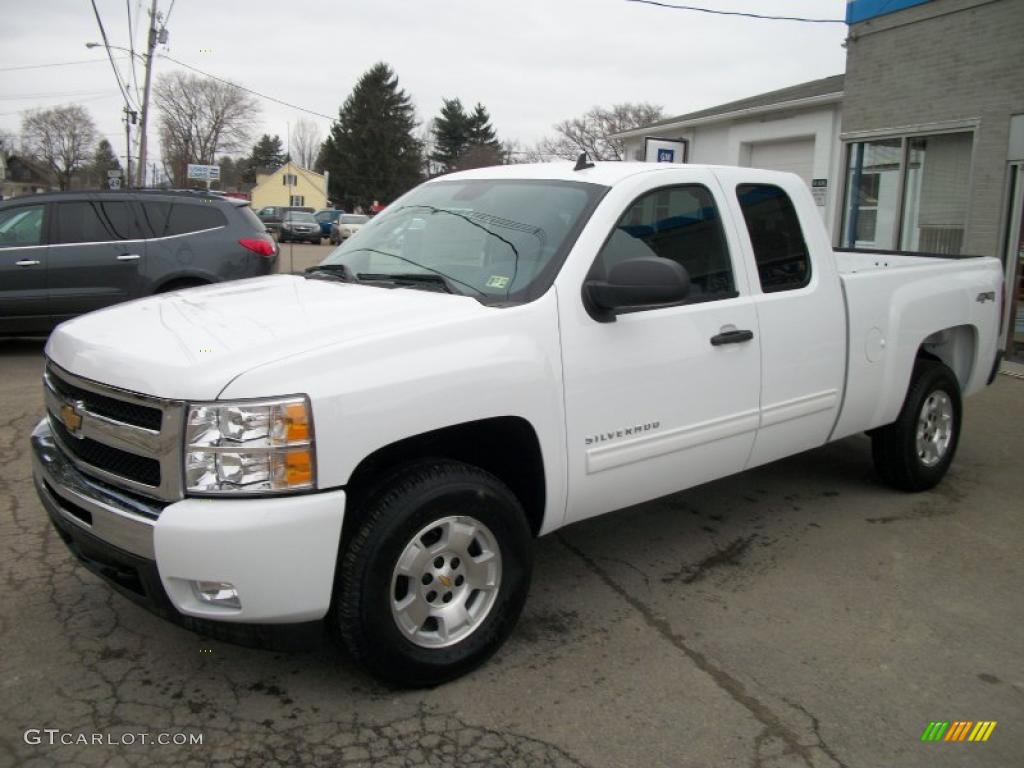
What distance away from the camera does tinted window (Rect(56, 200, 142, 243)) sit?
9289 mm

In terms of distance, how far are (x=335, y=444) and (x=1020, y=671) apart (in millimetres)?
2791

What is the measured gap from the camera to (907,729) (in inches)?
114

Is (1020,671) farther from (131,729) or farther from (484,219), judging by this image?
(131,729)

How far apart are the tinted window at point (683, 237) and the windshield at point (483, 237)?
203mm

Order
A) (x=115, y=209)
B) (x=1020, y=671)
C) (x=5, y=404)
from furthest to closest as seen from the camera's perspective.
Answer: (x=115, y=209) < (x=5, y=404) < (x=1020, y=671)

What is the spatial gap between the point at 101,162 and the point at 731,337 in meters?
106

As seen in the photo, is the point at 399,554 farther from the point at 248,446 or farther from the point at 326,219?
the point at 326,219

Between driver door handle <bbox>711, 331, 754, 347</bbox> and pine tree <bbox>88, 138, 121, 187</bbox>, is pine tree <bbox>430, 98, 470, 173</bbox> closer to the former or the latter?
pine tree <bbox>88, 138, 121, 187</bbox>

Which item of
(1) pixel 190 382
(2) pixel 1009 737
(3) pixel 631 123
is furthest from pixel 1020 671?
(3) pixel 631 123

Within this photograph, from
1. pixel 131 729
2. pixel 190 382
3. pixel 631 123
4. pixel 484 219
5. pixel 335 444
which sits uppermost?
pixel 631 123

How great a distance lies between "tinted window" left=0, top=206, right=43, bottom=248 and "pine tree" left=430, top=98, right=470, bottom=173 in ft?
257

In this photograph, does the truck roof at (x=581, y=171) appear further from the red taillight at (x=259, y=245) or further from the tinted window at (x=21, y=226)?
the tinted window at (x=21, y=226)

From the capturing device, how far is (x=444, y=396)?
289cm

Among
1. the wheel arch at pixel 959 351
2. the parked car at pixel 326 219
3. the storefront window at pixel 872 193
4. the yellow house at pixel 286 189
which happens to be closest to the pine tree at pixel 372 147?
the yellow house at pixel 286 189
